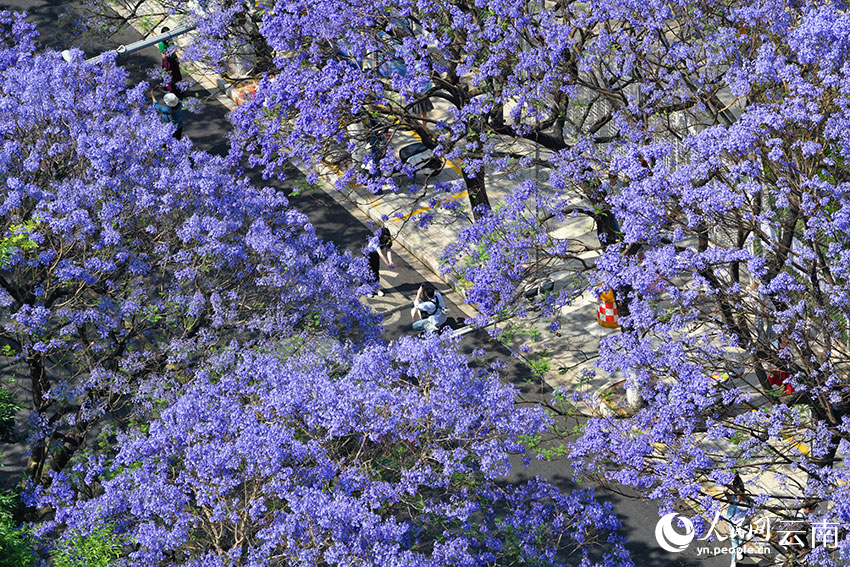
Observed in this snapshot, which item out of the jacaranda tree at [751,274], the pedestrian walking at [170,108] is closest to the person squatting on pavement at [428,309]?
the jacaranda tree at [751,274]

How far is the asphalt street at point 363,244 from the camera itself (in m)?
28.8

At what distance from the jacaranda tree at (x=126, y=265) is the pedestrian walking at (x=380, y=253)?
465cm

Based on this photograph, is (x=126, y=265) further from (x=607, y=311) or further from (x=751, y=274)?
(x=607, y=311)

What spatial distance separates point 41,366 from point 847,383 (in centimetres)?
1516

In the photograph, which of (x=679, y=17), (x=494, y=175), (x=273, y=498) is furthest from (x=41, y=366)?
(x=494, y=175)

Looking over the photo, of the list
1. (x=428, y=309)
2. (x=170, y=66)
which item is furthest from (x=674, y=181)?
(x=170, y=66)

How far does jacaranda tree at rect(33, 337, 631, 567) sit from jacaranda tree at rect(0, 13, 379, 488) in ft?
7.38

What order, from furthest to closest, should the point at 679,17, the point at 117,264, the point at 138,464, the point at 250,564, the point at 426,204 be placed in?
the point at 426,204, the point at 679,17, the point at 117,264, the point at 138,464, the point at 250,564

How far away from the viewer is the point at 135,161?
27.0 m

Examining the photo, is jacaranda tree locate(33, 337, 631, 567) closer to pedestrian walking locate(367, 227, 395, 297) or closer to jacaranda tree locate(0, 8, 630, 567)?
jacaranda tree locate(0, 8, 630, 567)

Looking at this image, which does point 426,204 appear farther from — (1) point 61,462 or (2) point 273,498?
(2) point 273,498

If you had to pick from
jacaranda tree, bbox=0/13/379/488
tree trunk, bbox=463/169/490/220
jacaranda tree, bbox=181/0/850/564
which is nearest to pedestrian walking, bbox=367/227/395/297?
tree trunk, bbox=463/169/490/220

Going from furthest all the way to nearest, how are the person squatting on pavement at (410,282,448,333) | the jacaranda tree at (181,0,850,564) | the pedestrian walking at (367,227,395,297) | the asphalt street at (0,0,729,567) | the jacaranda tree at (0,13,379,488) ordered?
1. the person squatting on pavement at (410,282,448,333)
2. the pedestrian walking at (367,227,395,297)
3. the asphalt street at (0,0,729,567)
4. the jacaranda tree at (0,13,379,488)
5. the jacaranda tree at (181,0,850,564)

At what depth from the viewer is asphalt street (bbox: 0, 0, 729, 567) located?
94.3ft
